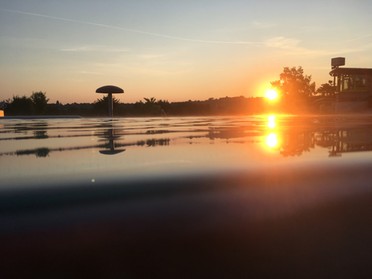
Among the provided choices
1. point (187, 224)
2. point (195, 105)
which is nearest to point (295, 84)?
point (195, 105)

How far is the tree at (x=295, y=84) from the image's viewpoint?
4081 cm

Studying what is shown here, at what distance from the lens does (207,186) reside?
1.22 meters

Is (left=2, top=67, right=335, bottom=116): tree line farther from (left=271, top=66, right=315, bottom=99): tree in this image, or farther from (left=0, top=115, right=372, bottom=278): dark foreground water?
(left=0, top=115, right=372, bottom=278): dark foreground water

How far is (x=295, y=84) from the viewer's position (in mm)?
41156

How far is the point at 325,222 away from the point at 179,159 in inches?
44.7

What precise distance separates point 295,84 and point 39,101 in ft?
107

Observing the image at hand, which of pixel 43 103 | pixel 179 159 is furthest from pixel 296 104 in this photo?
pixel 179 159

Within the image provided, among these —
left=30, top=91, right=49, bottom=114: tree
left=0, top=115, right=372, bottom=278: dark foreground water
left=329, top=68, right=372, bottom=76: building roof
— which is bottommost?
left=0, top=115, right=372, bottom=278: dark foreground water

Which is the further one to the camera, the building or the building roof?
the building

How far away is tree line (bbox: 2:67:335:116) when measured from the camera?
83.3ft

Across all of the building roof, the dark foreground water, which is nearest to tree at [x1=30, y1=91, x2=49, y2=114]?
the building roof

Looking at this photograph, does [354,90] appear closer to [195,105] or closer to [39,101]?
[195,105]

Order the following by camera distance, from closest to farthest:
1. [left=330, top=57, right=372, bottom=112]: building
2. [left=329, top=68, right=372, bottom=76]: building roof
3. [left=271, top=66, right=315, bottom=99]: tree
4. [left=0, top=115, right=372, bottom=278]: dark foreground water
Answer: [left=0, top=115, right=372, bottom=278]: dark foreground water
[left=329, top=68, right=372, bottom=76]: building roof
[left=330, top=57, right=372, bottom=112]: building
[left=271, top=66, right=315, bottom=99]: tree

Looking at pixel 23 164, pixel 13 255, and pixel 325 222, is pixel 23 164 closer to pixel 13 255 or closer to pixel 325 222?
pixel 13 255
